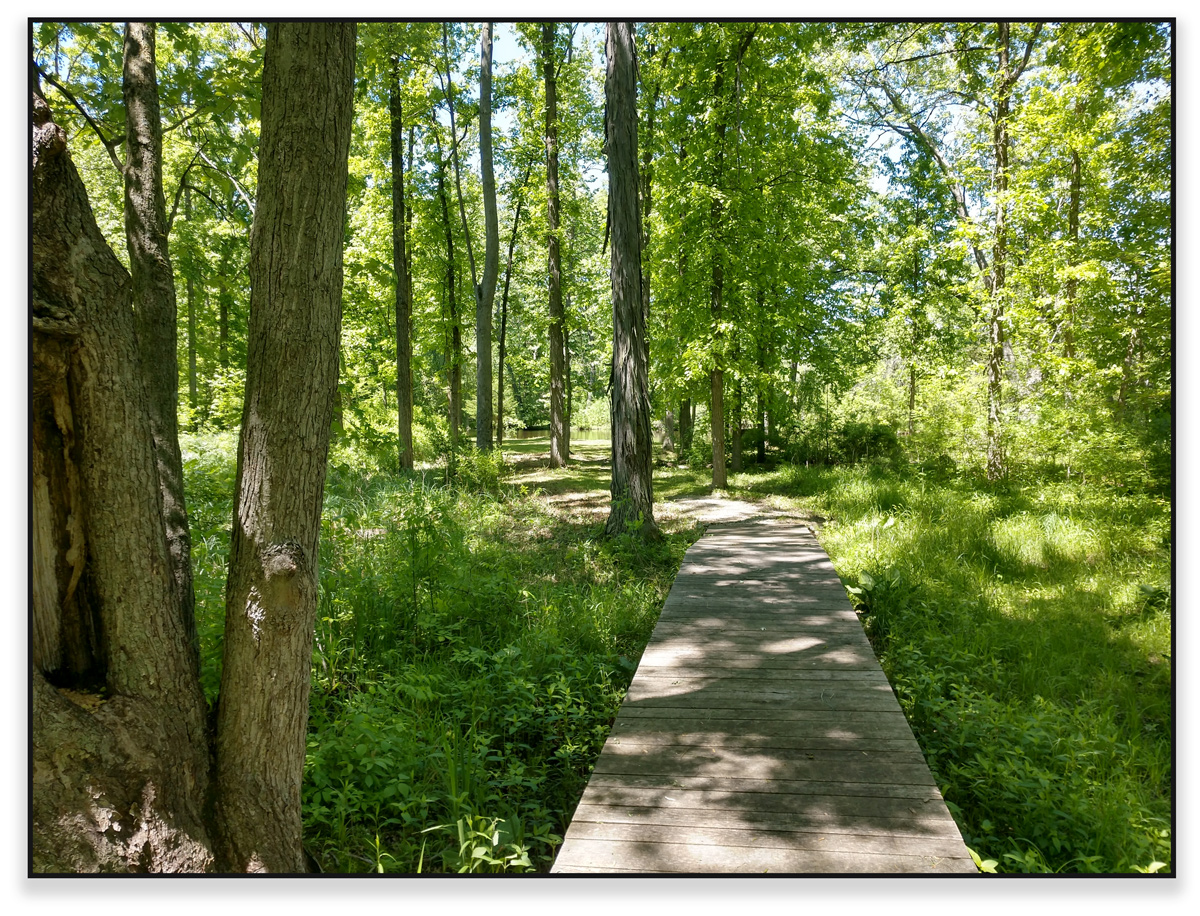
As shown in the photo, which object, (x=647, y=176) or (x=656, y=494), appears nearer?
(x=656, y=494)

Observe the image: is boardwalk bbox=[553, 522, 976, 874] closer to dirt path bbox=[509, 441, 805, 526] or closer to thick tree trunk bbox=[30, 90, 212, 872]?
thick tree trunk bbox=[30, 90, 212, 872]

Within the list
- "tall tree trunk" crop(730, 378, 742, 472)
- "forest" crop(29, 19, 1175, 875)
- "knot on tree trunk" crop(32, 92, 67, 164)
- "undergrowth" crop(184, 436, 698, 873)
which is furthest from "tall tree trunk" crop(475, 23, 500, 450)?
"knot on tree trunk" crop(32, 92, 67, 164)

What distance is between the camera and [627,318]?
8.14 metres

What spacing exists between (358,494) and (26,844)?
23.7 feet

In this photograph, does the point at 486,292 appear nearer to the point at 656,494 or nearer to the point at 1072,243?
the point at 656,494

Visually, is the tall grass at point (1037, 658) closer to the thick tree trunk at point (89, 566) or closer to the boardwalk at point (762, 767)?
the boardwalk at point (762, 767)

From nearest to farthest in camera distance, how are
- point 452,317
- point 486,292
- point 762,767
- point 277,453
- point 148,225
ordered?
point 277,453, point 762,767, point 148,225, point 486,292, point 452,317

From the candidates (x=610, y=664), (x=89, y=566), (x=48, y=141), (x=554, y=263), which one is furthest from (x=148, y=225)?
(x=554, y=263)

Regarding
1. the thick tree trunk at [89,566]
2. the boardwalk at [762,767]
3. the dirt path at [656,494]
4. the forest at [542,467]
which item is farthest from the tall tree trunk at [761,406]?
the thick tree trunk at [89,566]

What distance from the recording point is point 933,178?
1510 cm

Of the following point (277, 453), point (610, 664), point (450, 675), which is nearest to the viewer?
point (277, 453)

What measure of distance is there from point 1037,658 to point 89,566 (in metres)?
5.60

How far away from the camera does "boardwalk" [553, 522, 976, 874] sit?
89.1 inches

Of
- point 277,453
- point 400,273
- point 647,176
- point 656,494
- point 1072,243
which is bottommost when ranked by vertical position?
point 656,494
